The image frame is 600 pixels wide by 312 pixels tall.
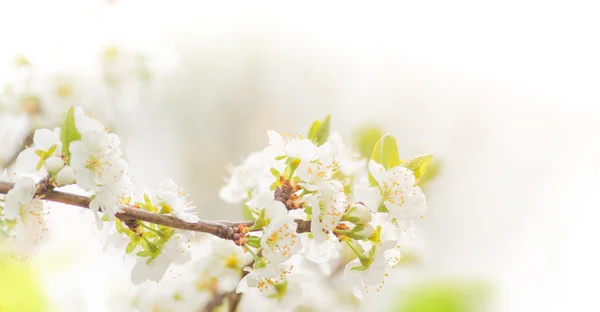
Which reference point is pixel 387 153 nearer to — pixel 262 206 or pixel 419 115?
pixel 262 206

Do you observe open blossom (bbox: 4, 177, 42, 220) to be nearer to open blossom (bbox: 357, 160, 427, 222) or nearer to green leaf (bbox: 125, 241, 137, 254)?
green leaf (bbox: 125, 241, 137, 254)

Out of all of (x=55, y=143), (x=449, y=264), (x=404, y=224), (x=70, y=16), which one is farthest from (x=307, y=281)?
(x=449, y=264)

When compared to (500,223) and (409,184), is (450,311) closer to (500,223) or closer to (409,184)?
(409,184)

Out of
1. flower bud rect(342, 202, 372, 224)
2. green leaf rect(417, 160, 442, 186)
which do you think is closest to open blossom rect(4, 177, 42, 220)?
flower bud rect(342, 202, 372, 224)

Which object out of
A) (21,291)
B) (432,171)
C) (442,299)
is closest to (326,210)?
(432,171)

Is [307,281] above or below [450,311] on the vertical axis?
above

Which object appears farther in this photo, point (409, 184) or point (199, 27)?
point (199, 27)

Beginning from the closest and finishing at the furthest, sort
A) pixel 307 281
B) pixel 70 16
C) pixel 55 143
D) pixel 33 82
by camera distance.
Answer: pixel 55 143 < pixel 307 281 < pixel 33 82 < pixel 70 16
